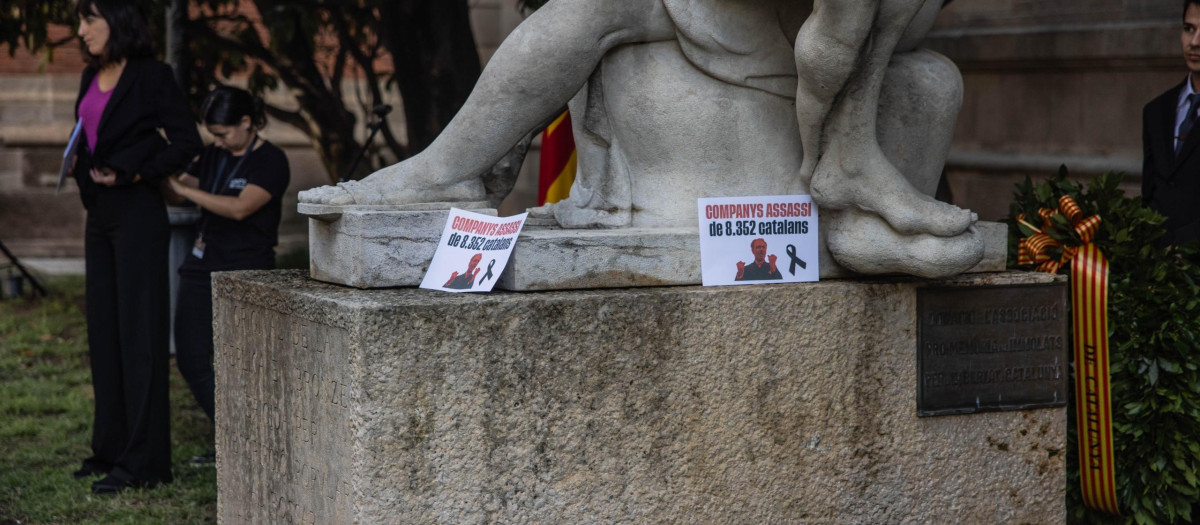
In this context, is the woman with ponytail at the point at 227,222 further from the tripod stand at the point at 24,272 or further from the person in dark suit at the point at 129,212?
the tripod stand at the point at 24,272

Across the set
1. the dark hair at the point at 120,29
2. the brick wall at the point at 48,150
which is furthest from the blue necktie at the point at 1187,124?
the brick wall at the point at 48,150

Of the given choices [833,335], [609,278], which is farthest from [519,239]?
[833,335]

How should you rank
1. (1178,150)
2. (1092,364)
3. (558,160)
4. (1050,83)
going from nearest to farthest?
(1092,364)
(1178,150)
(558,160)
(1050,83)

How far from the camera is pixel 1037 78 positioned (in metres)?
8.24

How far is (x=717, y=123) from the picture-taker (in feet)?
10.4

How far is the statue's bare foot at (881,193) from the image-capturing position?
303 centimetres

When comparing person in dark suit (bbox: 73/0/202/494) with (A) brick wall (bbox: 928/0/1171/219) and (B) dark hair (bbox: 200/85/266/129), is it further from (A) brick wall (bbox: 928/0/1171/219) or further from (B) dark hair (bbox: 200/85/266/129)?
(A) brick wall (bbox: 928/0/1171/219)

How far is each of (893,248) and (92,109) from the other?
313cm

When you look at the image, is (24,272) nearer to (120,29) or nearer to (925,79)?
(120,29)

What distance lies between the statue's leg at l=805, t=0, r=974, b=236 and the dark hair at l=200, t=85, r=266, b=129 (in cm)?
301

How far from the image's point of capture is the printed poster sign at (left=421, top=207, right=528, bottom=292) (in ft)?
9.45

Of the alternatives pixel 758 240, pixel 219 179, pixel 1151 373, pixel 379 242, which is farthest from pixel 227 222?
pixel 1151 373

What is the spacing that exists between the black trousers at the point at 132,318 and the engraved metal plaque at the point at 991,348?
9.29ft

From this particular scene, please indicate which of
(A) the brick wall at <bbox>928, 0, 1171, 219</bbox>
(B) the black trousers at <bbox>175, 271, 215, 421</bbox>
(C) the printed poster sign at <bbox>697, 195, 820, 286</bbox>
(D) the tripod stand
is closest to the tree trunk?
(B) the black trousers at <bbox>175, 271, 215, 421</bbox>
